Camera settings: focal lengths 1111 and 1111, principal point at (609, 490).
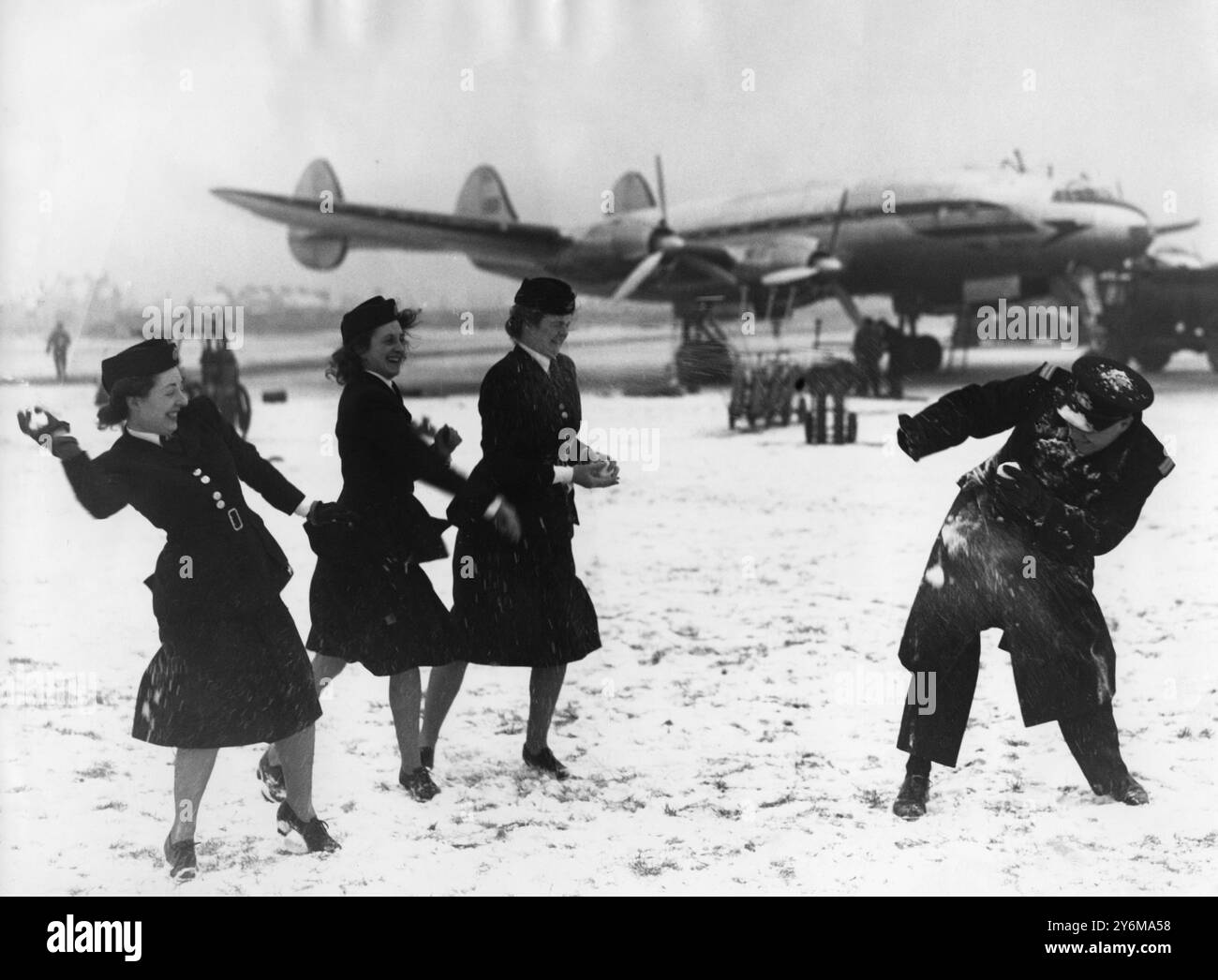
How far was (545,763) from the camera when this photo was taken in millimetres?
4480

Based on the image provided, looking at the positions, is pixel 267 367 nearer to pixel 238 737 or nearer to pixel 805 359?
pixel 238 737

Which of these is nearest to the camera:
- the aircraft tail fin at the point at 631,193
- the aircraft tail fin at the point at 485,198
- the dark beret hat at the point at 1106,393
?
the dark beret hat at the point at 1106,393

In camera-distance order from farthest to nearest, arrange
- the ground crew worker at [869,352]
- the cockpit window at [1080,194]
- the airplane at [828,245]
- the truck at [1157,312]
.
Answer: the ground crew worker at [869,352] → the truck at [1157,312] → the cockpit window at [1080,194] → the airplane at [828,245]

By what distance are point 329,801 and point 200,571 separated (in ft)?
4.14

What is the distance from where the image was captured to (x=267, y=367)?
667 centimetres

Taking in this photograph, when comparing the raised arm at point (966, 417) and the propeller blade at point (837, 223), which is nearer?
the raised arm at point (966, 417)

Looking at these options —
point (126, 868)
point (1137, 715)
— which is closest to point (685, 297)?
point (1137, 715)

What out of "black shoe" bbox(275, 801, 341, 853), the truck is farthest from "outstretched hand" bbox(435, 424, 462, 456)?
the truck

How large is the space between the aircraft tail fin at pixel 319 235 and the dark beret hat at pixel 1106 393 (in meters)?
3.78

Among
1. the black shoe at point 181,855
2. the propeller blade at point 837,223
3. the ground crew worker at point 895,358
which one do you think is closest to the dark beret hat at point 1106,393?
the black shoe at point 181,855

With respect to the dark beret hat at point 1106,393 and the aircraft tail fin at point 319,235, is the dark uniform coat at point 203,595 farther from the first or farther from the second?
the dark beret hat at point 1106,393

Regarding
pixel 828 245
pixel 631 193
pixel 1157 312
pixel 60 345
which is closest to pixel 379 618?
pixel 60 345

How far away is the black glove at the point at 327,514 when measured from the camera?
3895mm

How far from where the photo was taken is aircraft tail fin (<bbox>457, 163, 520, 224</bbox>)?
7008 mm
